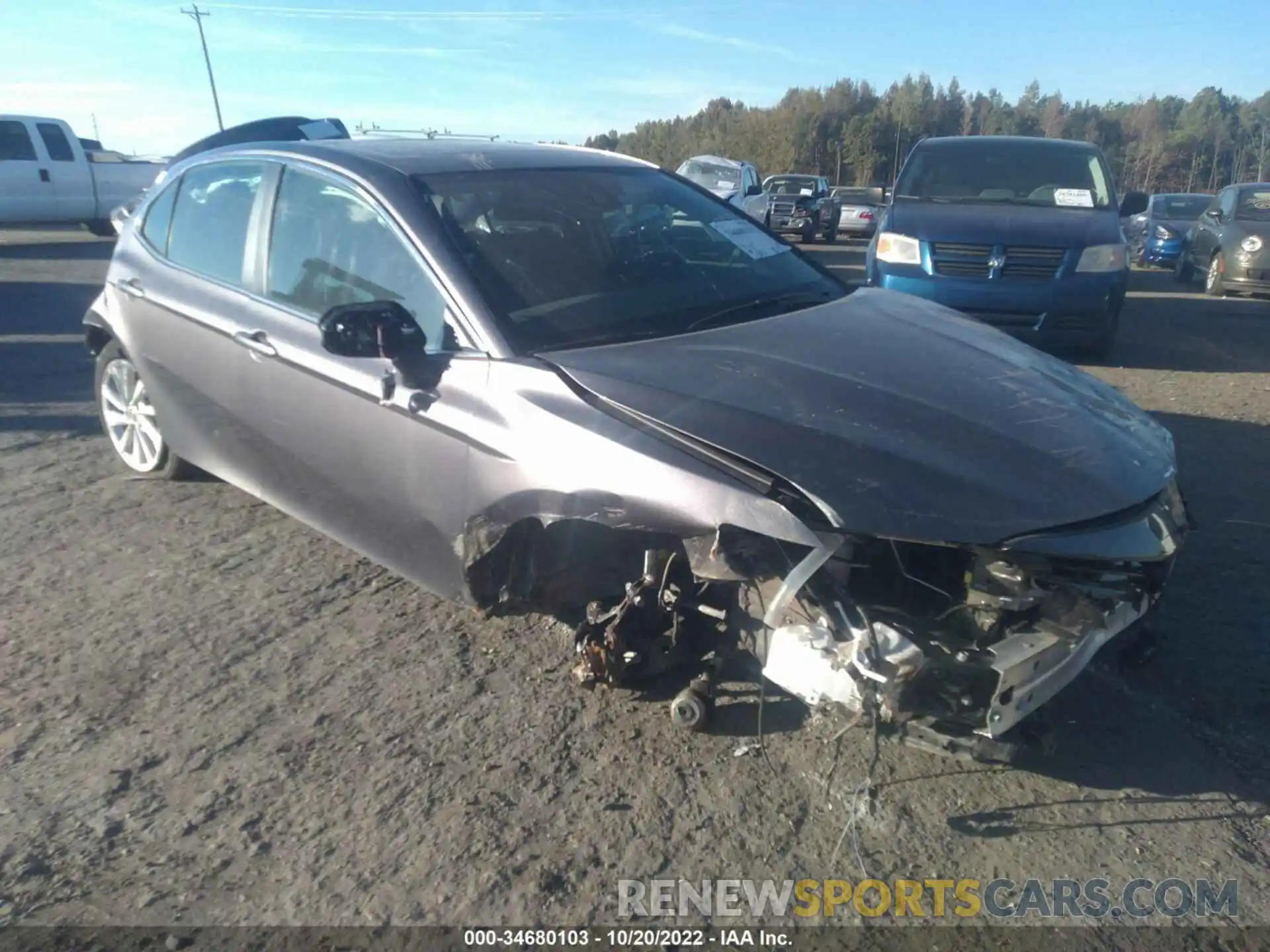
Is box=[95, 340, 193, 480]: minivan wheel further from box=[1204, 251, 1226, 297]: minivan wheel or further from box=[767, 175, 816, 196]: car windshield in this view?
box=[767, 175, 816, 196]: car windshield

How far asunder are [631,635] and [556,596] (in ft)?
0.94

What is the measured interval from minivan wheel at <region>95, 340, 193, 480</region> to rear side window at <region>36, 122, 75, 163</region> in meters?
16.7

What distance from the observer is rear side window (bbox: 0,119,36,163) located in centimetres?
1825

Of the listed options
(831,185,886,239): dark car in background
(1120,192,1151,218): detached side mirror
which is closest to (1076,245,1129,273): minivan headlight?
(1120,192,1151,218): detached side mirror

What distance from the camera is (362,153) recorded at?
378cm

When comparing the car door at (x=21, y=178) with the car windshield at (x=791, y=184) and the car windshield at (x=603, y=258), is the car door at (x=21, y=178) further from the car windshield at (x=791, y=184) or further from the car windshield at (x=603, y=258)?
the car windshield at (x=603, y=258)

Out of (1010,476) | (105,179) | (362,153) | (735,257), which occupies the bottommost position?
(105,179)

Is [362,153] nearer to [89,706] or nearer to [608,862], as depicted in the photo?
[89,706]

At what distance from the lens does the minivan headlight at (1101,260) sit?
7426mm

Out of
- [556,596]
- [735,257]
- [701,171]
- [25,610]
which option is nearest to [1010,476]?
[556,596]

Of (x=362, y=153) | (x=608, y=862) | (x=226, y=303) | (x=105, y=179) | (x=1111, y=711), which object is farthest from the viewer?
(x=105, y=179)

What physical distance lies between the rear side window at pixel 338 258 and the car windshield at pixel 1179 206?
20.0m

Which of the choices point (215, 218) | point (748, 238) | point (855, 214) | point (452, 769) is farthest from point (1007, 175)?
point (855, 214)

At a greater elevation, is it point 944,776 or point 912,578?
point 912,578
